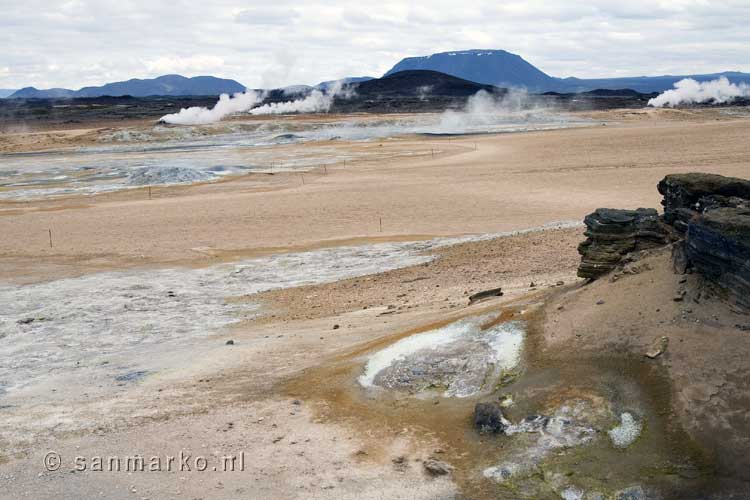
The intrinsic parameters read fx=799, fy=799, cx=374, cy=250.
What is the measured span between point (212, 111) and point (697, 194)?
10092 cm

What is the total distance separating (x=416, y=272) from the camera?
19672mm

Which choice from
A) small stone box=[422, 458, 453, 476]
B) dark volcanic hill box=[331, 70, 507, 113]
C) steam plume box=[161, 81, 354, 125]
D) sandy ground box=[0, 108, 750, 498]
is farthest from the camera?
dark volcanic hill box=[331, 70, 507, 113]

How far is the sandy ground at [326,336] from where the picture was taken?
9.03 meters

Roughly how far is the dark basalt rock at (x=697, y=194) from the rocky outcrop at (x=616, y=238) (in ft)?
1.01

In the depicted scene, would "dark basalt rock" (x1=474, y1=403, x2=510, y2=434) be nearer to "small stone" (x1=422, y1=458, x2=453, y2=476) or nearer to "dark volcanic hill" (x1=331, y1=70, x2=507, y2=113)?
"small stone" (x1=422, y1=458, x2=453, y2=476)

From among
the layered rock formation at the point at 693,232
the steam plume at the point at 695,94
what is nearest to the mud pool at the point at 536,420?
the layered rock formation at the point at 693,232

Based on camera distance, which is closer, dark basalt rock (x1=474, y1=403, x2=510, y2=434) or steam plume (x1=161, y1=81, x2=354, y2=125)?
dark basalt rock (x1=474, y1=403, x2=510, y2=434)

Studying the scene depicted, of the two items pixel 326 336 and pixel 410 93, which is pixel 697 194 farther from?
pixel 410 93

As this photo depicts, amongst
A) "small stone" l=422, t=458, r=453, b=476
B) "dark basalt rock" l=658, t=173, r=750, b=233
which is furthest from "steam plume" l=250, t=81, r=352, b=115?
"small stone" l=422, t=458, r=453, b=476

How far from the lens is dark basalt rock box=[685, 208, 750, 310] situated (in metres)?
9.73

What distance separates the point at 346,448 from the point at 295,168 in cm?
3987

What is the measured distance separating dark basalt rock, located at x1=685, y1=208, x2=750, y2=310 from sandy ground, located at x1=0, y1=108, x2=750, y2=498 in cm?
40

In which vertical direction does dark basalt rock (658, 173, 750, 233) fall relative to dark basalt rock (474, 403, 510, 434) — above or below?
above

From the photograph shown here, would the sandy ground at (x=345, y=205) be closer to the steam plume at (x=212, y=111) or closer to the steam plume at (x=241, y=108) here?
the steam plume at (x=212, y=111)
